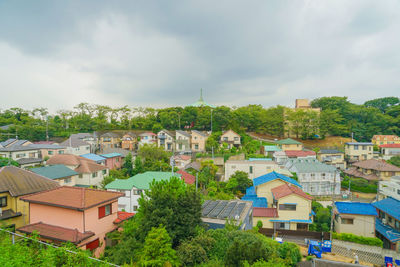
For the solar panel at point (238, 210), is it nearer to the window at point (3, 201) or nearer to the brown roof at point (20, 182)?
the brown roof at point (20, 182)

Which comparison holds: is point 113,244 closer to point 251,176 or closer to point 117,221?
point 117,221

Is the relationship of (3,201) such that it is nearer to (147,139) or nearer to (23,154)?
(23,154)

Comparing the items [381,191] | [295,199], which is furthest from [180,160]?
[381,191]

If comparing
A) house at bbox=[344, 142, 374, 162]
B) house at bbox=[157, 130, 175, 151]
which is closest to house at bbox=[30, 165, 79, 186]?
house at bbox=[157, 130, 175, 151]

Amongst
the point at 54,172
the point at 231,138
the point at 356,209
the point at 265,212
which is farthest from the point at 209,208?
the point at 231,138

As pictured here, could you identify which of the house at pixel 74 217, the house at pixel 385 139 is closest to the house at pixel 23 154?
the house at pixel 74 217

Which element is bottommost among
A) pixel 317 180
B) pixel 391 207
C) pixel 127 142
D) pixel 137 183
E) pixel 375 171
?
pixel 391 207

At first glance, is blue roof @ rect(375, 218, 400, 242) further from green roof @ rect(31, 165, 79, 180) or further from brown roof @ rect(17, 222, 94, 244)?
green roof @ rect(31, 165, 79, 180)
